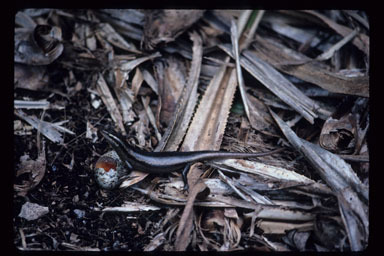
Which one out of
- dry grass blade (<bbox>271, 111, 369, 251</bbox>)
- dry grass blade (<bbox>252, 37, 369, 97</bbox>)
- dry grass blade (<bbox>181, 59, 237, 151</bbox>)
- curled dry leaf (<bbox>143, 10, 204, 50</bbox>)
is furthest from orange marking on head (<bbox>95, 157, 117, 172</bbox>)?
dry grass blade (<bbox>252, 37, 369, 97</bbox>)

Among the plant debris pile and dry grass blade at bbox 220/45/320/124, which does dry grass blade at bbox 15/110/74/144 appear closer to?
the plant debris pile

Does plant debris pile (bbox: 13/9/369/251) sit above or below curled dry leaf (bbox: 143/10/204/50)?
below

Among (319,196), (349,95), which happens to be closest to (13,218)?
(319,196)

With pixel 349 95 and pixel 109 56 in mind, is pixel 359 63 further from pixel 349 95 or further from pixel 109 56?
pixel 109 56

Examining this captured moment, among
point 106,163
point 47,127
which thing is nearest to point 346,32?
point 106,163

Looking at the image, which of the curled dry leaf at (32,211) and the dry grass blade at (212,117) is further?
the dry grass blade at (212,117)

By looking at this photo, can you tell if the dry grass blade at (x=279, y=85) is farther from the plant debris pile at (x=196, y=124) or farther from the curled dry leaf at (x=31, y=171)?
the curled dry leaf at (x=31, y=171)

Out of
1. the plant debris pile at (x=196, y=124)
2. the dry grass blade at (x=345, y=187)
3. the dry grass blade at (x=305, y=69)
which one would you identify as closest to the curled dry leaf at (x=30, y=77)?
the plant debris pile at (x=196, y=124)
